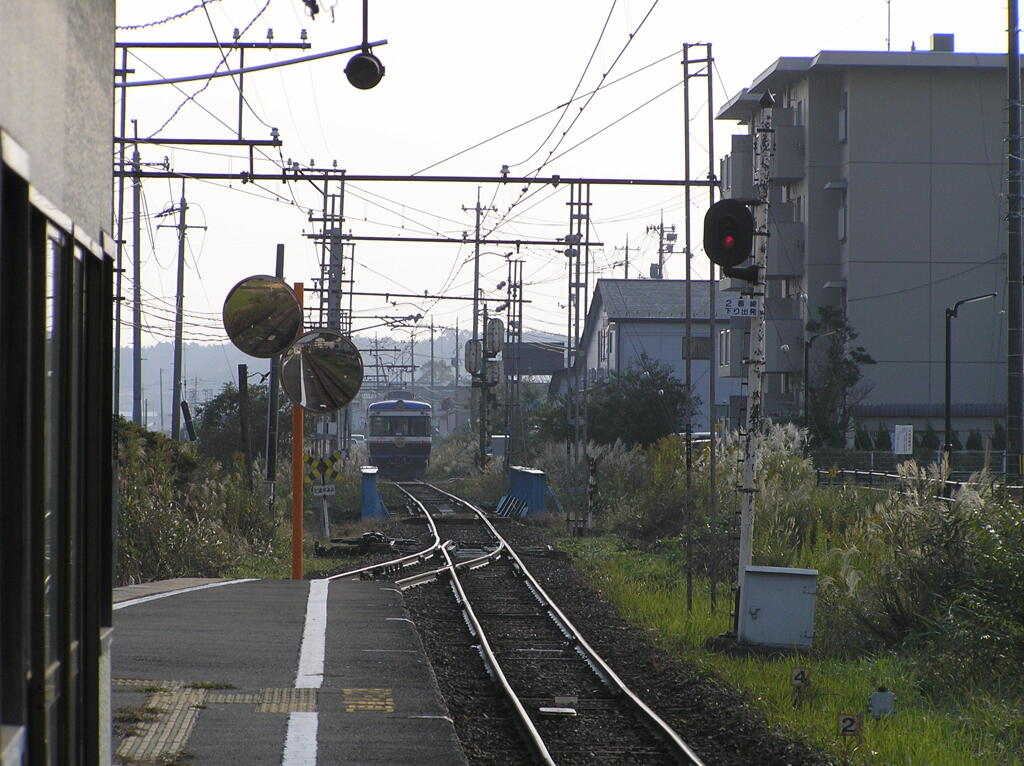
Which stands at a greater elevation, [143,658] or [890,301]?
[890,301]

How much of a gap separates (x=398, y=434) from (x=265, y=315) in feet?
132

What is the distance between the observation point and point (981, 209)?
1656 inches

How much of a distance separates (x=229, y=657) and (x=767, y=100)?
647cm

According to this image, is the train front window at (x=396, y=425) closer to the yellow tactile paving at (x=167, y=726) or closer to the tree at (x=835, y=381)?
the tree at (x=835, y=381)

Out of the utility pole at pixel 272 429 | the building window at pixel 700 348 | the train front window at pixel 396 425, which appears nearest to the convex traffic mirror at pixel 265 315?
the utility pole at pixel 272 429

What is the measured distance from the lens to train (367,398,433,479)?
52.2m

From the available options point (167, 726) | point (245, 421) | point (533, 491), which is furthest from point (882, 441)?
point (167, 726)

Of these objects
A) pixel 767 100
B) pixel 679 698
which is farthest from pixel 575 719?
pixel 767 100

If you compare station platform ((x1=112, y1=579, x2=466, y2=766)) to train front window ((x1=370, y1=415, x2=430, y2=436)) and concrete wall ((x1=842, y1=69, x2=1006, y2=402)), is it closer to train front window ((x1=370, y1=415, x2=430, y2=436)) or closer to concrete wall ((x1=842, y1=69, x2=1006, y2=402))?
concrete wall ((x1=842, y1=69, x2=1006, y2=402))

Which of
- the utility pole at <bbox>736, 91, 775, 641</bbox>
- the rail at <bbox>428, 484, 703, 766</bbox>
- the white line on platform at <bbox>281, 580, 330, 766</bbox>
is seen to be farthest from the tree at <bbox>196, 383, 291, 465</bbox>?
the utility pole at <bbox>736, 91, 775, 641</bbox>

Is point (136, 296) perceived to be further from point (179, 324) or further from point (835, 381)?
point (835, 381)

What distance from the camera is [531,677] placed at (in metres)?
10.8

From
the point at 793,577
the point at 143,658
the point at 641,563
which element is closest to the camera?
the point at 143,658

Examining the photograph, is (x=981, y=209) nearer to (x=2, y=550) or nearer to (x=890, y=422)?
→ (x=890, y=422)
